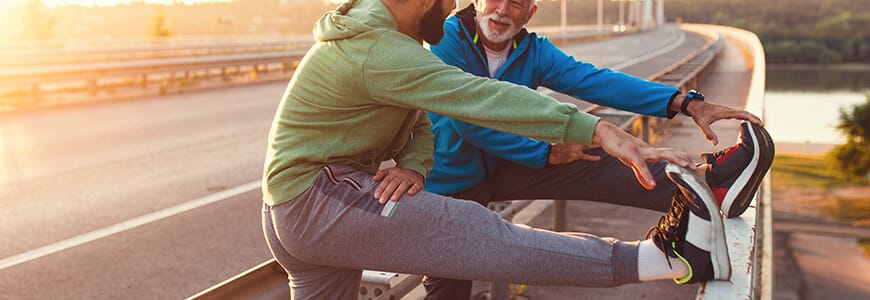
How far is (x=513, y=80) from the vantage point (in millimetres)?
3688

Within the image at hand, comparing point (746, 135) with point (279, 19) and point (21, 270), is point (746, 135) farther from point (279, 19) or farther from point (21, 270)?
point (279, 19)

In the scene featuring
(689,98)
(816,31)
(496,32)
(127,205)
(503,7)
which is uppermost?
(503,7)

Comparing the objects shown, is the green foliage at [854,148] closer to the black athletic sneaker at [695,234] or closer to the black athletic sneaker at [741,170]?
the black athletic sneaker at [741,170]

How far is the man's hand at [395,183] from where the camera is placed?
7.90ft

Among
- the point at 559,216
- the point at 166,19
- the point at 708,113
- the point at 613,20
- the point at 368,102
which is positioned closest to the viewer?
the point at 368,102

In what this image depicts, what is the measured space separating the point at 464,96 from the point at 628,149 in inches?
18.6

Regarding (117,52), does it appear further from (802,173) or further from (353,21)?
(802,173)

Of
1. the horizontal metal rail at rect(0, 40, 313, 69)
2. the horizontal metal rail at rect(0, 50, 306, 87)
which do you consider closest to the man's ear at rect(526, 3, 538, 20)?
the horizontal metal rail at rect(0, 50, 306, 87)

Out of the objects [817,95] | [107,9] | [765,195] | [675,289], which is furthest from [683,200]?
[817,95]

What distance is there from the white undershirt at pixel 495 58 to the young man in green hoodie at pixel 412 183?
3.83ft

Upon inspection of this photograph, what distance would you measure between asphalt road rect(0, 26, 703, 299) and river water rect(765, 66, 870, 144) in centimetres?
8308

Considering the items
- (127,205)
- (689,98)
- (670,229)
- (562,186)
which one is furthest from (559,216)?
(127,205)

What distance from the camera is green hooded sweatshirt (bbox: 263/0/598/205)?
225 centimetres

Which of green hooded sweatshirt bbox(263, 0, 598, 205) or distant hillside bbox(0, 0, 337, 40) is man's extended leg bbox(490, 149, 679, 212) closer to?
green hooded sweatshirt bbox(263, 0, 598, 205)
